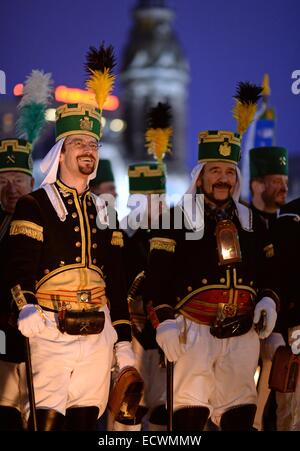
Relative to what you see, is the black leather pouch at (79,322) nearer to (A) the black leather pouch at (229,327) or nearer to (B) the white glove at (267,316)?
(A) the black leather pouch at (229,327)

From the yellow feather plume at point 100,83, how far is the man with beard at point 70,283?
191mm

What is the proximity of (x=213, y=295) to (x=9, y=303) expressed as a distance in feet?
4.42

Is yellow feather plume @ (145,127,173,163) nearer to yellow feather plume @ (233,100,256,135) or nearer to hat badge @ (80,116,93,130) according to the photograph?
yellow feather plume @ (233,100,256,135)

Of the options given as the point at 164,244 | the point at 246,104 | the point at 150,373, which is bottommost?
the point at 150,373

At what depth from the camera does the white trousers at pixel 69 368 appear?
18.7 ft

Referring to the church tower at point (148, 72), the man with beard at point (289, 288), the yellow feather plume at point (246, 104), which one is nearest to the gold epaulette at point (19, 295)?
the man with beard at point (289, 288)

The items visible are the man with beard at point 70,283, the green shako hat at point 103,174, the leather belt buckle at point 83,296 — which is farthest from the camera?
the green shako hat at point 103,174

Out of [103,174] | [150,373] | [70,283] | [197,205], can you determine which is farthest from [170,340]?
[103,174]

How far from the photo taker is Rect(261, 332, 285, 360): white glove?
7199mm

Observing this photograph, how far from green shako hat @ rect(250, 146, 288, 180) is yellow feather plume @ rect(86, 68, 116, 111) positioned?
235 centimetres

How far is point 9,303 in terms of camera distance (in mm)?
6285

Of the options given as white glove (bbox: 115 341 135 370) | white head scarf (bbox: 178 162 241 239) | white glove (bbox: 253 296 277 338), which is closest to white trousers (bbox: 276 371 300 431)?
white glove (bbox: 253 296 277 338)

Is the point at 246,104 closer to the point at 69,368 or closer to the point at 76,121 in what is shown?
the point at 76,121
